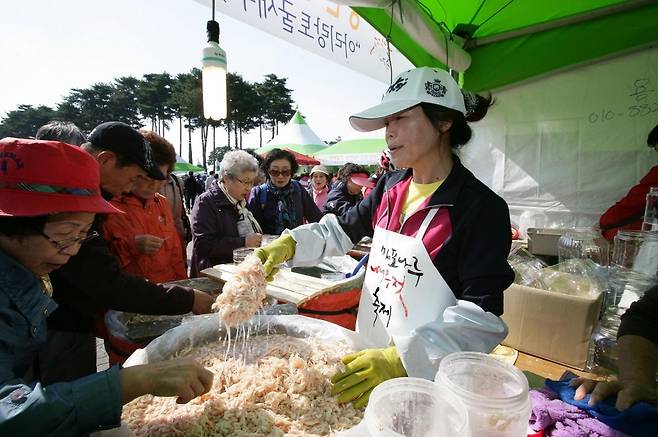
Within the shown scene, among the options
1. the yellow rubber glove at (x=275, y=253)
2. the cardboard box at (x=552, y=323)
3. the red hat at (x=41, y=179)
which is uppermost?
the red hat at (x=41, y=179)

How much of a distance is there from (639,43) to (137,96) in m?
61.1

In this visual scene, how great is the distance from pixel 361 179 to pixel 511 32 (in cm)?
257

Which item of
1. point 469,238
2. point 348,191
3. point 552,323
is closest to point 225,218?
point 469,238

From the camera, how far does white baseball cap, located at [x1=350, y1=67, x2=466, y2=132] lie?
1.45m

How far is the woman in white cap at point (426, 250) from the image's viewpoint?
1.19 meters

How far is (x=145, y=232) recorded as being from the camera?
7.47 ft

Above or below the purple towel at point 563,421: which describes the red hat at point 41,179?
above

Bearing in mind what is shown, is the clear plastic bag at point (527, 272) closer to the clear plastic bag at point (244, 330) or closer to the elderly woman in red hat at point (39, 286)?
the clear plastic bag at point (244, 330)

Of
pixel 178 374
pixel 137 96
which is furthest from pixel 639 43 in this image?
pixel 137 96

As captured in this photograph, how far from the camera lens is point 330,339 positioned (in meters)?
1.57

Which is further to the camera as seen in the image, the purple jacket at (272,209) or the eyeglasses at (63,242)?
the purple jacket at (272,209)

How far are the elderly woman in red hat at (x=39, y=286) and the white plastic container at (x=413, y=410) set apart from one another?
563 mm

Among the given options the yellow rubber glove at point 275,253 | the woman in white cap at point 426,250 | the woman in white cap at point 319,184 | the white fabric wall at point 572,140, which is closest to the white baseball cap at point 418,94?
the woman in white cap at point 426,250

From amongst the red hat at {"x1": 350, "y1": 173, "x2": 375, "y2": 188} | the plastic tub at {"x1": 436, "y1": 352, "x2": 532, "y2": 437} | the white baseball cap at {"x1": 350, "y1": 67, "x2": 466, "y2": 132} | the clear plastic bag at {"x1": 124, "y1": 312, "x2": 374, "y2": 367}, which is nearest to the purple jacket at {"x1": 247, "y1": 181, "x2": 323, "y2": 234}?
the red hat at {"x1": 350, "y1": 173, "x2": 375, "y2": 188}
